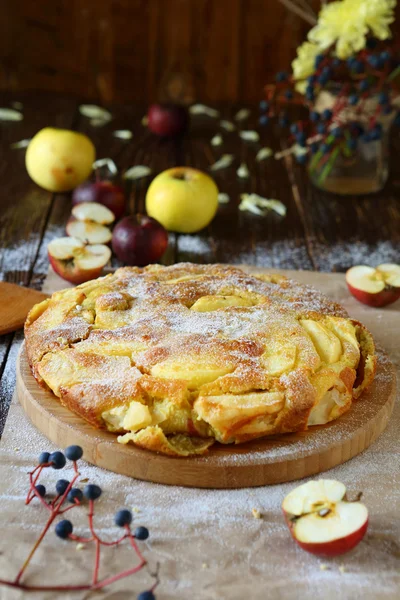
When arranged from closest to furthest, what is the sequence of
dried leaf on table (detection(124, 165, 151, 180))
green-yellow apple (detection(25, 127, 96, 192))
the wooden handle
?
the wooden handle, green-yellow apple (detection(25, 127, 96, 192)), dried leaf on table (detection(124, 165, 151, 180))

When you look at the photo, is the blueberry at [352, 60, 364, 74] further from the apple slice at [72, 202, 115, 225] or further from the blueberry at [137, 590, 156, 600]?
the blueberry at [137, 590, 156, 600]

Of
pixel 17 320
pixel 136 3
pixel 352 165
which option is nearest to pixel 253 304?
pixel 17 320

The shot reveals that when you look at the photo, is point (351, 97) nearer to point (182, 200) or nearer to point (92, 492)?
point (182, 200)

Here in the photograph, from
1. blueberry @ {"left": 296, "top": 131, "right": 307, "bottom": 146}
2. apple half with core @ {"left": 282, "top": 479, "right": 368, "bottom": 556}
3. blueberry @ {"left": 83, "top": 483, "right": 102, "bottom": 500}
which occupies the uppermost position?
blueberry @ {"left": 296, "top": 131, "right": 307, "bottom": 146}

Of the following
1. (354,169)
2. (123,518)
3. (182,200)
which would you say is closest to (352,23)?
(354,169)

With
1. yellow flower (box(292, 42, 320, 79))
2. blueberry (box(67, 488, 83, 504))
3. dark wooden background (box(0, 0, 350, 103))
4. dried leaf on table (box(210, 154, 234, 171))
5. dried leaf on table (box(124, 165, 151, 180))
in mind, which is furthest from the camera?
dark wooden background (box(0, 0, 350, 103))

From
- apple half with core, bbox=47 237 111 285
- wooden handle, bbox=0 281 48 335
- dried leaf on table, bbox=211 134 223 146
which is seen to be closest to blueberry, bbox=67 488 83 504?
wooden handle, bbox=0 281 48 335

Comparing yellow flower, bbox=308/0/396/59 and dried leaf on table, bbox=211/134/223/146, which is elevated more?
yellow flower, bbox=308/0/396/59
